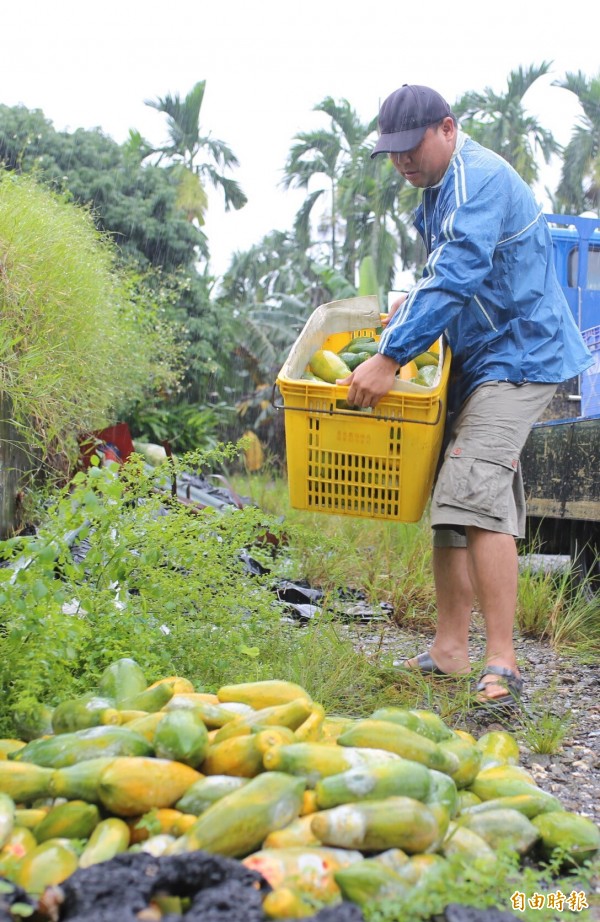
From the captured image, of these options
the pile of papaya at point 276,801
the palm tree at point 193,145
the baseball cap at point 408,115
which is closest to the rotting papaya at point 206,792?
the pile of papaya at point 276,801

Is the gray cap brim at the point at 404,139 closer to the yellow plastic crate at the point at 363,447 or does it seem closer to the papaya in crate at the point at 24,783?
the yellow plastic crate at the point at 363,447

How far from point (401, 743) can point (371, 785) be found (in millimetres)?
255

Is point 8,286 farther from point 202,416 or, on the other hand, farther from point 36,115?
point 36,115

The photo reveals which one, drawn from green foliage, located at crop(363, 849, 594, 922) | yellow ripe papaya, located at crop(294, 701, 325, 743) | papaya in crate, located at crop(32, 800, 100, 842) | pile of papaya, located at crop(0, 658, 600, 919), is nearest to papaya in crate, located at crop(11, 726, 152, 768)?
pile of papaya, located at crop(0, 658, 600, 919)

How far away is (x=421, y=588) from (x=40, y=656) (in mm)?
3318

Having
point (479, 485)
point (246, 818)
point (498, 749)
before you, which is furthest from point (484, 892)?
point (479, 485)

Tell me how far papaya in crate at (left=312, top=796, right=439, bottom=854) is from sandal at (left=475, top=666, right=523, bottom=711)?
4.89 ft

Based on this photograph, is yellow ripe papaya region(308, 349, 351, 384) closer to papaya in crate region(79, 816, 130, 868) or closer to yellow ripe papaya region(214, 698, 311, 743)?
yellow ripe papaya region(214, 698, 311, 743)

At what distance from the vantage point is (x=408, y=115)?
11.8ft

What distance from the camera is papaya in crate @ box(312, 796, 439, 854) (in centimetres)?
186

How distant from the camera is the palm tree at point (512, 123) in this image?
3180cm

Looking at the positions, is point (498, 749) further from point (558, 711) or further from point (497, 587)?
point (558, 711)

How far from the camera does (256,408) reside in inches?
1020

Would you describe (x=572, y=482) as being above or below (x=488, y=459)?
below
